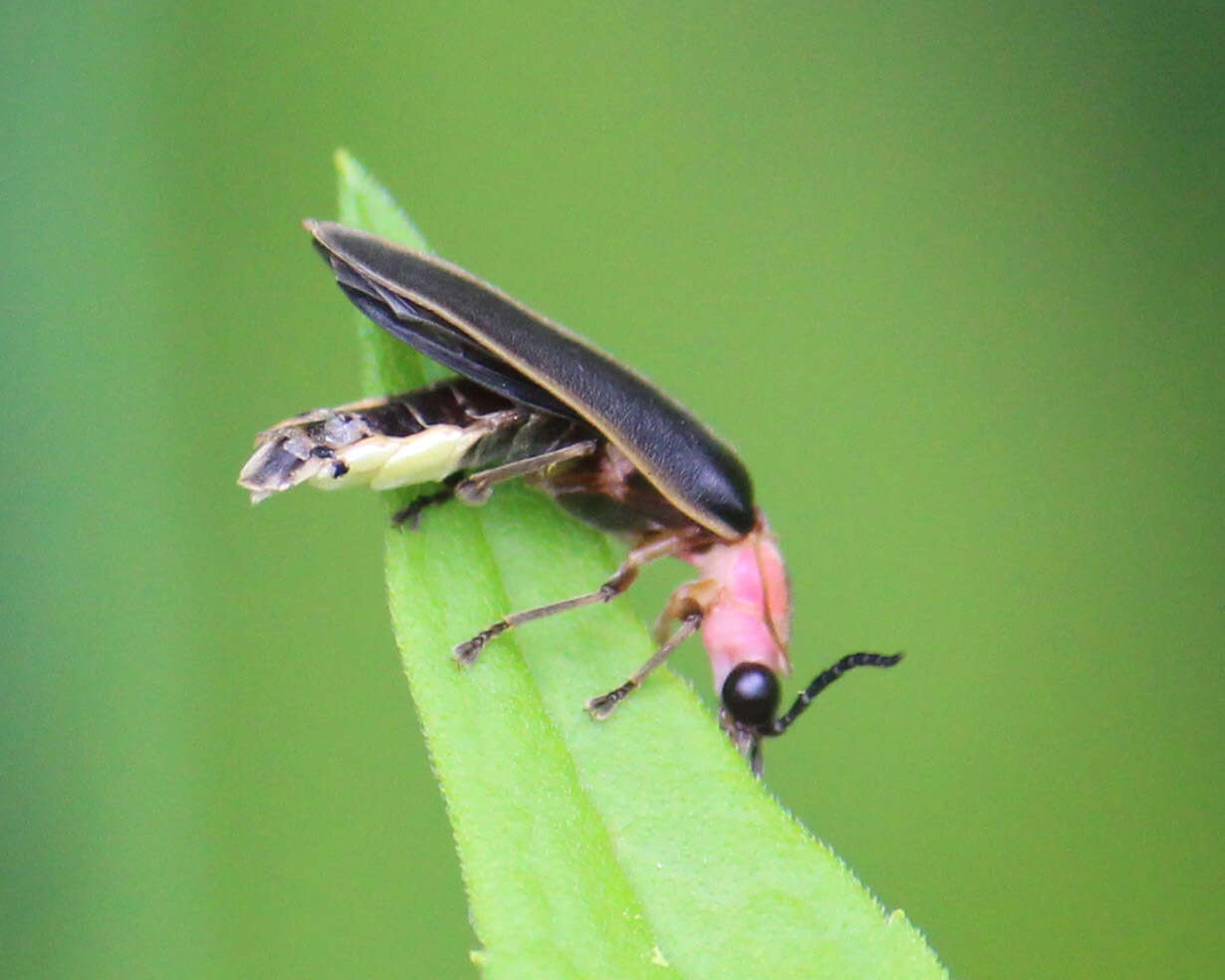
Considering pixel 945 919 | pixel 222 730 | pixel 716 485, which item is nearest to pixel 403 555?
pixel 716 485

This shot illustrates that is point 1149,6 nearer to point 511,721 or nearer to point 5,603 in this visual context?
point 511,721

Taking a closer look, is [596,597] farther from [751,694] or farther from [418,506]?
[751,694]

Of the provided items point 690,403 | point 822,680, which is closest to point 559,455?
point 822,680

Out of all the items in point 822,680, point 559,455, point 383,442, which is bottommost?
point 822,680

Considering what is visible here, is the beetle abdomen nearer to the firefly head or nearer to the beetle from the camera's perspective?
the beetle

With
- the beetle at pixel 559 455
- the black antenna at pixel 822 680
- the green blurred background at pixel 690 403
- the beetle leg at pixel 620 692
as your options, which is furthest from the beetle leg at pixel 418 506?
the green blurred background at pixel 690 403

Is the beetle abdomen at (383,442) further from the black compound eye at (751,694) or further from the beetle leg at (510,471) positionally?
the black compound eye at (751,694)

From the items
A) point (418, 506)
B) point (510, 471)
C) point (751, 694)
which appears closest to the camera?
point (418, 506)

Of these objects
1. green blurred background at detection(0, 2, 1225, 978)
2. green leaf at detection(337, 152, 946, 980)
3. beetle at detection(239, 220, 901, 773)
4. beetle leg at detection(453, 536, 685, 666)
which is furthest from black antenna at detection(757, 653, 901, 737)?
green blurred background at detection(0, 2, 1225, 978)
